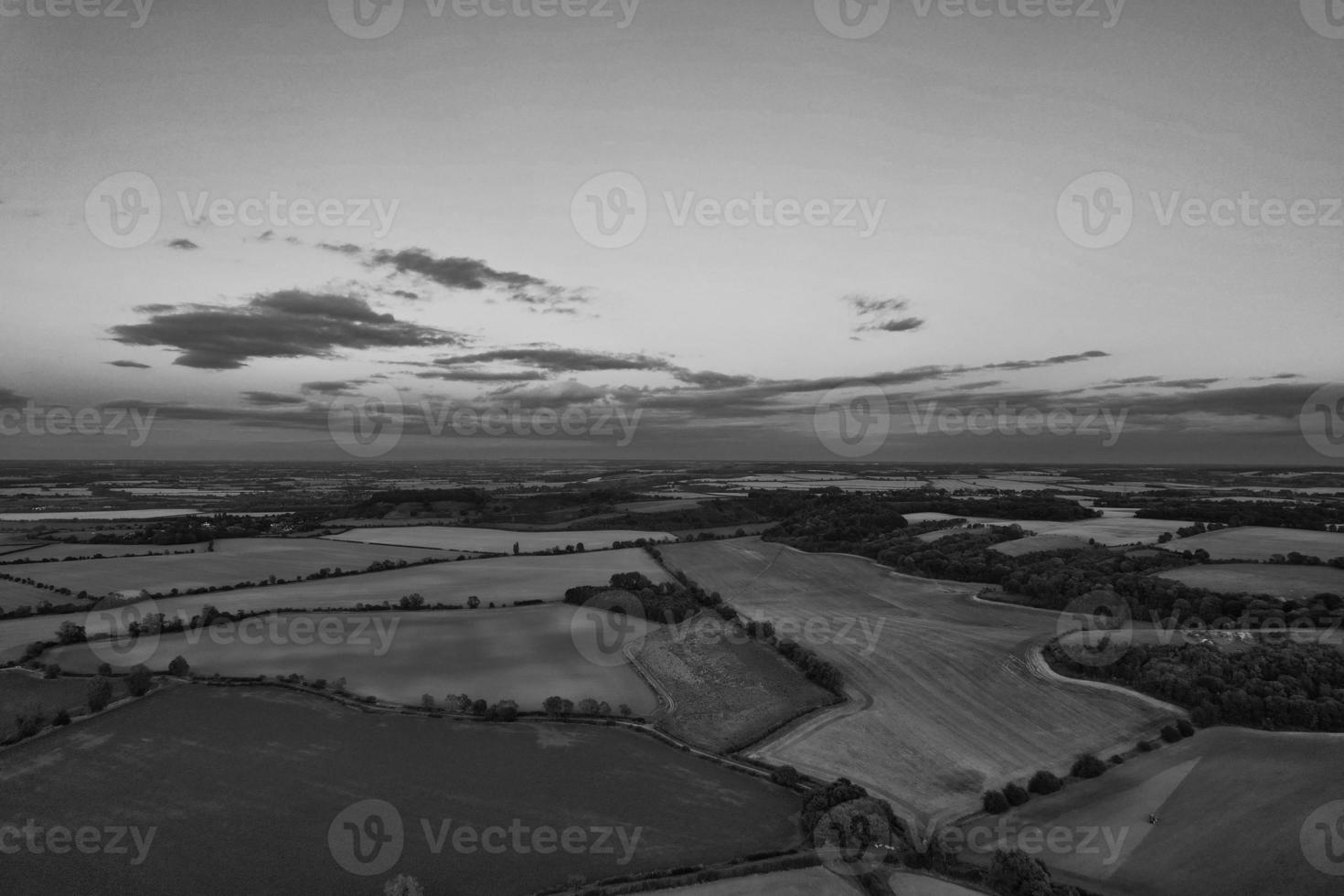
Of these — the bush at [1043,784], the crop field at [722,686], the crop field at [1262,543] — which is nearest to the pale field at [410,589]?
the crop field at [722,686]

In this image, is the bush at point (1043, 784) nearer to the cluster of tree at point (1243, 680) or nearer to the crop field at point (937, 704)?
the crop field at point (937, 704)

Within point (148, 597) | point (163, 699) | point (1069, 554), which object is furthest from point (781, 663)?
point (148, 597)

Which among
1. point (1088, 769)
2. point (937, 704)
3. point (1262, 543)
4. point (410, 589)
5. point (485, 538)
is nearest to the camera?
point (1088, 769)

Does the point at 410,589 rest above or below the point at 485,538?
below

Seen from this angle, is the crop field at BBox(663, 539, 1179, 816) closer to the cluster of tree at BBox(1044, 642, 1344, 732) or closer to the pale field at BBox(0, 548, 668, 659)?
the cluster of tree at BBox(1044, 642, 1344, 732)

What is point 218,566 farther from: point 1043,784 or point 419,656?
point 1043,784

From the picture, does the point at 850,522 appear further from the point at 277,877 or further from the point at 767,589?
the point at 277,877

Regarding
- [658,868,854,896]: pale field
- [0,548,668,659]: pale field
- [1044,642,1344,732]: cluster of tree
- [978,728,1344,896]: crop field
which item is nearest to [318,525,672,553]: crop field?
[0,548,668,659]: pale field

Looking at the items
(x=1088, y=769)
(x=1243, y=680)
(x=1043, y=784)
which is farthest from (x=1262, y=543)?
(x=1043, y=784)
